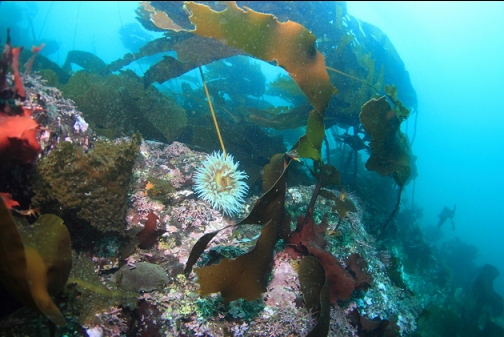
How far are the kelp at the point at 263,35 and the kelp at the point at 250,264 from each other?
0.96 metres

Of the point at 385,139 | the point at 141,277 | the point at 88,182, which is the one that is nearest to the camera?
the point at 88,182

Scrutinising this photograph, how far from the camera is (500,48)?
59906mm

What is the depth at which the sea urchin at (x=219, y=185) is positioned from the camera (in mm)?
2559

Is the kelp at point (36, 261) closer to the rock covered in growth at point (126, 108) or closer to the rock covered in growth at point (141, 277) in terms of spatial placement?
the rock covered in growth at point (141, 277)

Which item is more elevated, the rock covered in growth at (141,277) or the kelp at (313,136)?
the kelp at (313,136)

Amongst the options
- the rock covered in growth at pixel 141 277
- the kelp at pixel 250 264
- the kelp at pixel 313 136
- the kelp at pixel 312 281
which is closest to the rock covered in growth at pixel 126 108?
the rock covered in growth at pixel 141 277

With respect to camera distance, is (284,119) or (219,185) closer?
(219,185)

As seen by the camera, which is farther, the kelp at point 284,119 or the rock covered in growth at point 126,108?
the kelp at point 284,119

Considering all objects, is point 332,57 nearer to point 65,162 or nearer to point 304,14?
point 304,14

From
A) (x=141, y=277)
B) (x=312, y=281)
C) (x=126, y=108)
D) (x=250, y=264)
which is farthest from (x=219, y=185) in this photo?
(x=126, y=108)

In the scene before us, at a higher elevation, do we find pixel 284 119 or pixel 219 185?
pixel 284 119

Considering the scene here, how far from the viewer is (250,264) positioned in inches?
73.4

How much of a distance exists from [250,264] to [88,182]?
1.30 metres

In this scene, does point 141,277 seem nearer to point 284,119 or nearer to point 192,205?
point 192,205
